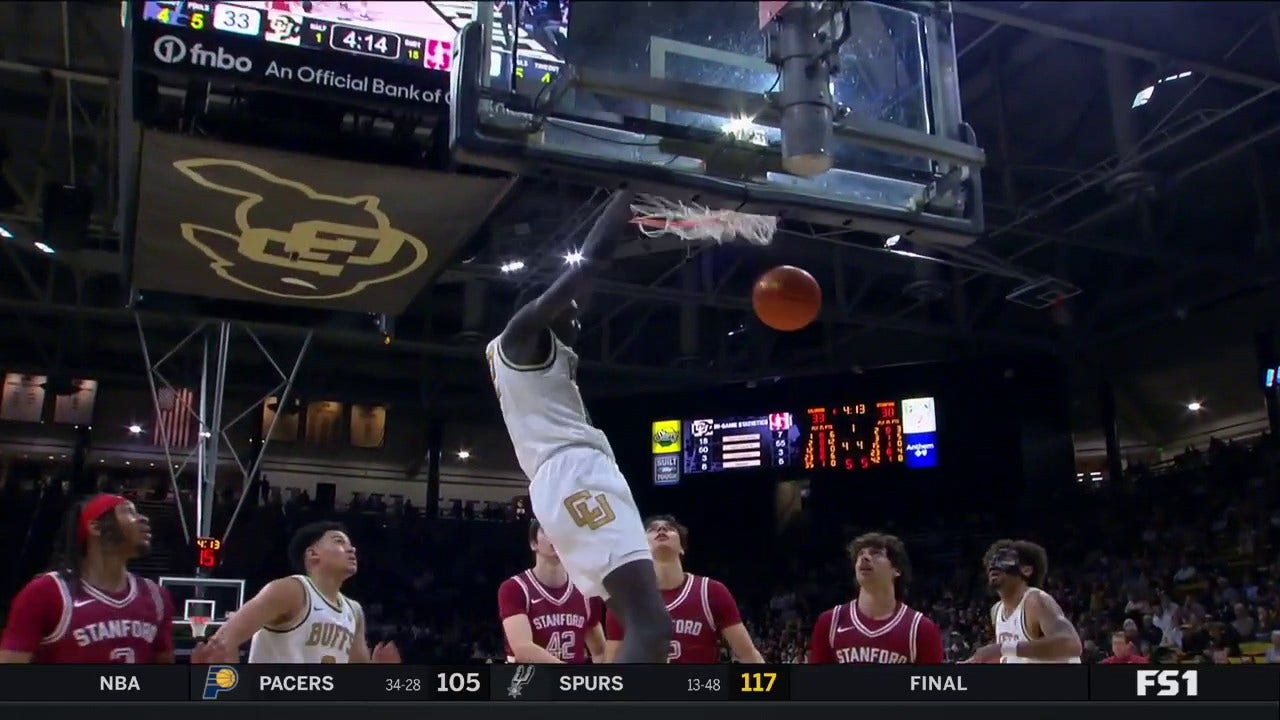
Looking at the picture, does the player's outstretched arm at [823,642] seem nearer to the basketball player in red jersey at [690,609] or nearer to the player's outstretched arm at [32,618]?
the basketball player in red jersey at [690,609]

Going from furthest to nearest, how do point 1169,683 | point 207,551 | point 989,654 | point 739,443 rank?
point 739,443 → point 207,551 → point 989,654 → point 1169,683

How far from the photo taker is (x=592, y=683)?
3363 millimetres

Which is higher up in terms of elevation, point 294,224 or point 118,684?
point 294,224

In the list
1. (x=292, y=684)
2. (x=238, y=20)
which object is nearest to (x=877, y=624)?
(x=292, y=684)

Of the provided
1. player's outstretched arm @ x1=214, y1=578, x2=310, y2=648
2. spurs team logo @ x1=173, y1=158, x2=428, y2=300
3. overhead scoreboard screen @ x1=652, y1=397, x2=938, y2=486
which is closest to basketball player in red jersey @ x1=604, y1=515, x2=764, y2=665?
player's outstretched arm @ x1=214, y1=578, x2=310, y2=648

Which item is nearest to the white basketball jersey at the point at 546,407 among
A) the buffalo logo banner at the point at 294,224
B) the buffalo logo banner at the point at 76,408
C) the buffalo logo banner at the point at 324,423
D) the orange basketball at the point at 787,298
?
the orange basketball at the point at 787,298

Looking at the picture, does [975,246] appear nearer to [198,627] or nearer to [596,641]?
[198,627]

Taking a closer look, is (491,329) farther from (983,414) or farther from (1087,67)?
(1087,67)

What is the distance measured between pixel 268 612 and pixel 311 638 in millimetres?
250

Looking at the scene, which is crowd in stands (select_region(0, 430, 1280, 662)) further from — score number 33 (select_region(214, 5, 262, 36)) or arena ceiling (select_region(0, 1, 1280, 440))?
score number 33 (select_region(214, 5, 262, 36))

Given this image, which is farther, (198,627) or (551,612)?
(198,627)

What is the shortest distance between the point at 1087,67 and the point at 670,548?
26.3 ft

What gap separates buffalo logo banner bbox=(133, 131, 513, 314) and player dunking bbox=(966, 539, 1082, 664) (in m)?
2.86

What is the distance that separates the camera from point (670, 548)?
179 inches
